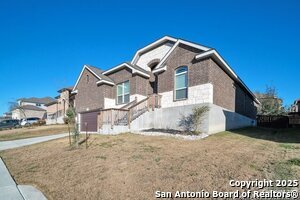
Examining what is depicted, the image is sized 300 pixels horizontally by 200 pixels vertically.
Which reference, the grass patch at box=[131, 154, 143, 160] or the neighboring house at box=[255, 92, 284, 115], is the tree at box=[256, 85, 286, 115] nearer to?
the neighboring house at box=[255, 92, 284, 115]

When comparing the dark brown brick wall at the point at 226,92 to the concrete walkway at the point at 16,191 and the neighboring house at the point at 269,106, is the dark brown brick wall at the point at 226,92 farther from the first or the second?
the neighboring house at the point at 269,106

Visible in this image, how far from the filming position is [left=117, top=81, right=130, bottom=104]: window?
17.9 meters

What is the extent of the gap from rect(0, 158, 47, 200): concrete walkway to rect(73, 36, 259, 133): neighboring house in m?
6.95

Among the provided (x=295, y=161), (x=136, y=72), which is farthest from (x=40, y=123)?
(x=295, y=161)

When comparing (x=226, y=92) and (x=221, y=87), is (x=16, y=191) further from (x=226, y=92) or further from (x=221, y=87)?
(x=226, y=92)

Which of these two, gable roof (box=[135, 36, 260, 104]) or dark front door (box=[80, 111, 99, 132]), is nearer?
gable roof (box=[135, 36, 260, 104])

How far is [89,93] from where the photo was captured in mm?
20672

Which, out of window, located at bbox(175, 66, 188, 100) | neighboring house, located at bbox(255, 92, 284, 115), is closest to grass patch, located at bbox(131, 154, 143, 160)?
window, located at bbox(175, 66, 188, 100)

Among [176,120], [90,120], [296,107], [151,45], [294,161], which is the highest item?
[151,45]

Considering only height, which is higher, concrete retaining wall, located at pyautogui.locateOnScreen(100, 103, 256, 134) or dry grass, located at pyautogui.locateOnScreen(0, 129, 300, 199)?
concrete retaining wall, located at pyautogui.locateOnScreen(100, 103, 256, 134)

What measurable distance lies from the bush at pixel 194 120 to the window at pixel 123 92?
23.0ft

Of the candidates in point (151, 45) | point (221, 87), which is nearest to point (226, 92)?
point (221, 87)

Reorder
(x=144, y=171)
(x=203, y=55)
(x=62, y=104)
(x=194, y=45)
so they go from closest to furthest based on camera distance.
A: (x=144, y=171) < (x=203, y=55) < (x=194, y=45) < (x=62, y=104)

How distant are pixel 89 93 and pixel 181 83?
37.9 ft
